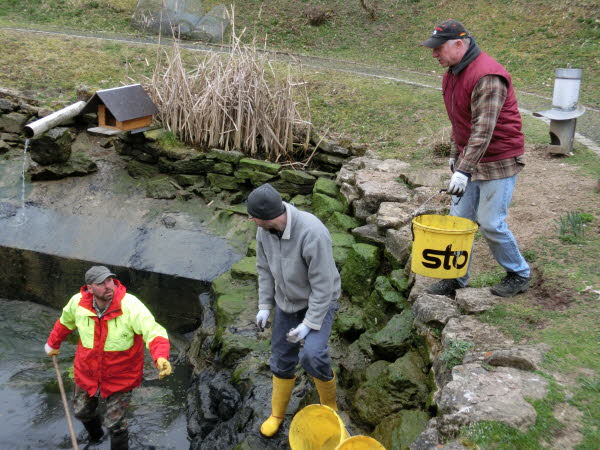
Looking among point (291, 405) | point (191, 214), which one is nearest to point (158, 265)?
point (191, 214)

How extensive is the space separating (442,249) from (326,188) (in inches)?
158

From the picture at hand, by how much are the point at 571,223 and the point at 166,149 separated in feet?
19.4

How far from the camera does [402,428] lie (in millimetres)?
3879

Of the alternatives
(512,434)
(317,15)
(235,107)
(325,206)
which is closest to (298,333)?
(512,434)

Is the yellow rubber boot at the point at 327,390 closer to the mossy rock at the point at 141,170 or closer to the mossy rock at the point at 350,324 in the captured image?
the mossy rock at the point at 350,324

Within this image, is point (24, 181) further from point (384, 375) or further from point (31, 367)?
point (384, 375)

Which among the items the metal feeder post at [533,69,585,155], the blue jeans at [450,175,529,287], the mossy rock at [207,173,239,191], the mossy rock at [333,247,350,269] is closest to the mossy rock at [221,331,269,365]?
the mossy rock at [333,247,350,269]

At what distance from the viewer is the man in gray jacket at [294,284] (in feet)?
12.3

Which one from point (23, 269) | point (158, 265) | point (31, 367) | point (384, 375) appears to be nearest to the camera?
point (384, 375)

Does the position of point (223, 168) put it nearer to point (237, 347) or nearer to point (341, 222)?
point (341, 222)

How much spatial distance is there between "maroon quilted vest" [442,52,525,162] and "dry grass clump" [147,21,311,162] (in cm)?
465

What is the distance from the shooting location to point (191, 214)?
8797mm

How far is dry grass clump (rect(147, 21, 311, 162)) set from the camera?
8938mm

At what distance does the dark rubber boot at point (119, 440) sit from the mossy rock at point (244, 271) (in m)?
2.46
